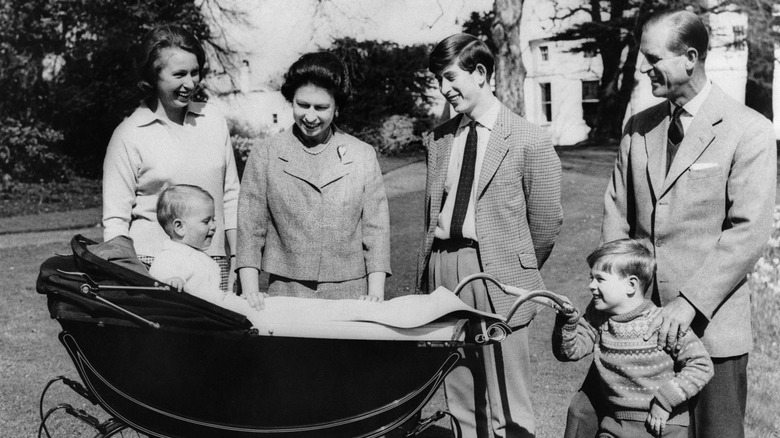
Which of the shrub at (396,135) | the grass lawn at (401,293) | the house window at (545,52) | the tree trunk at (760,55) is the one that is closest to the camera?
the grass lawn at (401,293)

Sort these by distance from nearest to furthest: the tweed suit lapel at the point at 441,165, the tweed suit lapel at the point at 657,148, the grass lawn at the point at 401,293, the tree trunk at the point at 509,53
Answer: the tweed suit lapel at the point at 657,148, the tweed suit lapel at the point at 441,165, the grass lawn at the point at 401,293, the tree trunk at the point at 509,53

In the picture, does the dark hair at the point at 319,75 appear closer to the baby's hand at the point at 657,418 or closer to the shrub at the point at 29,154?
the baby's hand at the point at 657,418

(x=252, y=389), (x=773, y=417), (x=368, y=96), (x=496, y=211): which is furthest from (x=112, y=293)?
(x=368, y=96)

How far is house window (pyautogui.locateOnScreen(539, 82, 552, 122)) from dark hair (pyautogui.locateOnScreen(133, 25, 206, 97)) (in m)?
30.4

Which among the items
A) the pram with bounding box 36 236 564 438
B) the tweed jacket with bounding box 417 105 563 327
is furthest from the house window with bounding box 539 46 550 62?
the pram with bounding box 36 236 564 438

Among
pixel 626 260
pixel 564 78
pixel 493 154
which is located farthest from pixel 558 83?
pixel 626 260

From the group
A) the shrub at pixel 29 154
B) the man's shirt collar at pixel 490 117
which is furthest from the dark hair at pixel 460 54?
the shrub at pixel 29 154

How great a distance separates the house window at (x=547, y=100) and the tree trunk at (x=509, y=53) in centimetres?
2028

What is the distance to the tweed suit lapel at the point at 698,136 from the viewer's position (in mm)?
3027

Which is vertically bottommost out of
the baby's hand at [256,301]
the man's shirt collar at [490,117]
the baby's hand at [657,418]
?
the baby's hand at [657,418]

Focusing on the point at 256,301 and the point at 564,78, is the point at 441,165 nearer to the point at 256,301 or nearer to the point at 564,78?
the point at 256,301

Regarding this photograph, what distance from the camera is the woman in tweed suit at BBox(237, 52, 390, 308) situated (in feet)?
11.4

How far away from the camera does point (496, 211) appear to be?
360 cm

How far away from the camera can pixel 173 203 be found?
3.28 m
